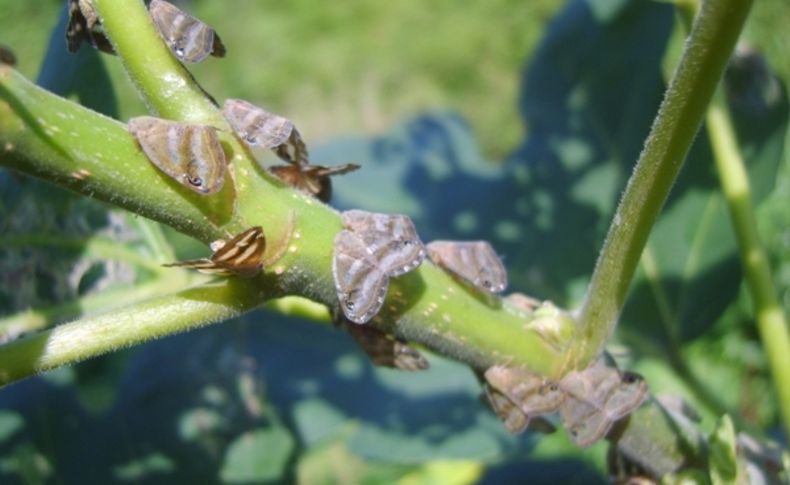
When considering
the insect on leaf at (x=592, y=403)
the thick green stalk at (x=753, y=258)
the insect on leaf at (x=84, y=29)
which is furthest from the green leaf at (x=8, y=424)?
the thick green stalk at (x=753, y=258)

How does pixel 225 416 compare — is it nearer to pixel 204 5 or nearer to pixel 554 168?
pixel 554 168

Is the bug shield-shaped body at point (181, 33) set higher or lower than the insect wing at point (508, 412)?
higher

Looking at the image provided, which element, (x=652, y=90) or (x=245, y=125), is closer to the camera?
(x=245, y=125)

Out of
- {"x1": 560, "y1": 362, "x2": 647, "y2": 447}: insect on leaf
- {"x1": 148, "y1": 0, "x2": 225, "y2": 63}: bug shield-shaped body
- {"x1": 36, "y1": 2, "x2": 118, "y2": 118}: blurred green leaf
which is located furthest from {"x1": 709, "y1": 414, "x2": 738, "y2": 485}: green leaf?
{"x1": 36, "y1": 2, "x2": 118, "y2": 118}: blurred green leaf

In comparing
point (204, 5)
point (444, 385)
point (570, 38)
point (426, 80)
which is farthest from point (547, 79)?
point (204, 5)

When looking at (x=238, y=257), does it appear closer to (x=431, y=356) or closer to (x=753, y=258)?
(x=753, y=258)

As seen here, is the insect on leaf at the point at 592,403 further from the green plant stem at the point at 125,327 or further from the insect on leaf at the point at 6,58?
the insect on leaf at the point at 6,58
